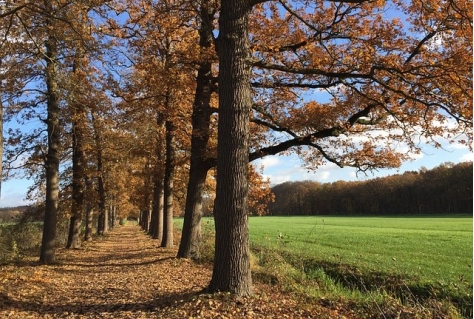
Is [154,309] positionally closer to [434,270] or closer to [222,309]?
[222,309]

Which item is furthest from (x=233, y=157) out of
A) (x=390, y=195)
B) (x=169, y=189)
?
(x=390, y=195)

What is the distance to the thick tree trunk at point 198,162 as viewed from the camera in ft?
42.2

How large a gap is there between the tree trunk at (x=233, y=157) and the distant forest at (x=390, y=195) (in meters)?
66.7

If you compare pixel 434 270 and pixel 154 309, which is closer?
pixel 154 309

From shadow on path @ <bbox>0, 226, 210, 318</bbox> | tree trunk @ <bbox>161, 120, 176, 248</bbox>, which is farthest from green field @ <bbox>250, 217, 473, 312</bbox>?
tree trunk @ <bbox>161, 120, 176, 248</bbox>

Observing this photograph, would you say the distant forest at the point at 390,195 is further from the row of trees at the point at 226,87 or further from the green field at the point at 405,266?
the row of trees at the point at 226,87

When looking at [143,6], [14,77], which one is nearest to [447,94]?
[143,6]

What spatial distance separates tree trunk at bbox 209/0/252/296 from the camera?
6.73m

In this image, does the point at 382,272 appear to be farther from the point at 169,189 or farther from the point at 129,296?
the point at 129,296

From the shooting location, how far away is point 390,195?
3718 inches

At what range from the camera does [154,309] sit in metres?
6.52

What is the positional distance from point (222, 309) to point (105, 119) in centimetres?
1313

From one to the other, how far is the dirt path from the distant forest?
207 feet

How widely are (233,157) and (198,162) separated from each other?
A: 6081 mm
